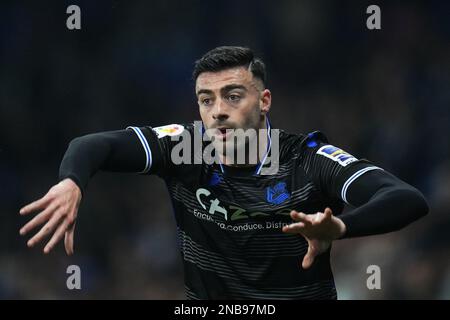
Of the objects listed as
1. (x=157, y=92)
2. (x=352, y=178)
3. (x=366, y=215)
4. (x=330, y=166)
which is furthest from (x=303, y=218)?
(x=157, y=92)

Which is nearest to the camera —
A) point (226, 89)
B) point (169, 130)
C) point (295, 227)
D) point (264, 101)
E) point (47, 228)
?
point (295, 227)

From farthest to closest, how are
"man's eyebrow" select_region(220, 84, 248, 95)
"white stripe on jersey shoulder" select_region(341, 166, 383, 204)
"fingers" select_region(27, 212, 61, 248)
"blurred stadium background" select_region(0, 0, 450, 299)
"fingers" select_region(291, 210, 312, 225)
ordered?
1. "blurred stadium background" select_region(0, 0, 450, 299)
2. "man's eyebrow" select_region(220, 84, 248, 95)
3. "white stripe on jersey shoulder" select_region(341, 166, 383, 204)
4. "fingers" select_region(27, 212, 61, 248)
5. "fingers" select_region(291, 210, 312, 225)

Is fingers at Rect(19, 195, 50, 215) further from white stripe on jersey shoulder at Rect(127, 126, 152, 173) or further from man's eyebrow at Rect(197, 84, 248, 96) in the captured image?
man's eyebrow at Rect(197, 84, 248, 96)

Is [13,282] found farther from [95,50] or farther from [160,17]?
[160,17]

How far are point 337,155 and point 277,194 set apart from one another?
0.40m

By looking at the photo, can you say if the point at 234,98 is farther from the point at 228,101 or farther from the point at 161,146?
the point at 161,146

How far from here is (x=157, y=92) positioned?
8.46m

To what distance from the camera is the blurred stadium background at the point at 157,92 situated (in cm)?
800

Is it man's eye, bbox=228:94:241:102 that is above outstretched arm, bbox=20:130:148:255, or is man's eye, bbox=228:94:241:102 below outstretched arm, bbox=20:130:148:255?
above

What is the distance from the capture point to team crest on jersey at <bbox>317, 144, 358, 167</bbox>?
4031 mm

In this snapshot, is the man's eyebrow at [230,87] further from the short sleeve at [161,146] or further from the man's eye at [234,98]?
the short sleeve at [161,146]

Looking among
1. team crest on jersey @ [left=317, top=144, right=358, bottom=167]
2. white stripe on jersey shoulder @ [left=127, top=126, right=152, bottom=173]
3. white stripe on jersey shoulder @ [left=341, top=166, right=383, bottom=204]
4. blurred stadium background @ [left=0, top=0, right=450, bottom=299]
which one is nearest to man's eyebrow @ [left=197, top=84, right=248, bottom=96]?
white stripe on jersey shoulder @ [left=127, top=126, right=152, bottom=173]

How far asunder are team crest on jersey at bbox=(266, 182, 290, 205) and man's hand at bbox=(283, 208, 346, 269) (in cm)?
90

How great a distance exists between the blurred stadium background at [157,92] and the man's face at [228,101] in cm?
376
